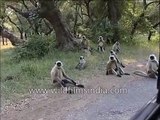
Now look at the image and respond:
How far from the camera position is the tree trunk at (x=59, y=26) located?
51.0 ft

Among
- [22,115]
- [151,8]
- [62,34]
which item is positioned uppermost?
[151,8]

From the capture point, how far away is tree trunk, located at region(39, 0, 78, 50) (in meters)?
15.6

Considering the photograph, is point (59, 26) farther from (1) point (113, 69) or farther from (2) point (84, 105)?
(2) point (84, 105)

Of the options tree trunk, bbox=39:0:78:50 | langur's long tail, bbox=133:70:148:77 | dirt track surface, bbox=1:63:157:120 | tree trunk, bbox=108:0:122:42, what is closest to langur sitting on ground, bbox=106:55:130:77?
langur's long tail, bbox=133:70:148:77

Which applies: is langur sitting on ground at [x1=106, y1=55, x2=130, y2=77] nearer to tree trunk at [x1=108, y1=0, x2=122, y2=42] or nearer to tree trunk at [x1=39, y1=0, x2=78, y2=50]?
tree trunk at [x1=39, y1=0, x2=78, y2=50]

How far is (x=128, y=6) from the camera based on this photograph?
73.3 ft

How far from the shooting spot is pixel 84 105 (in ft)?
26.2

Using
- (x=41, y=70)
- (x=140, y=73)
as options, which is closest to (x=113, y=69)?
(x=140, y=73)

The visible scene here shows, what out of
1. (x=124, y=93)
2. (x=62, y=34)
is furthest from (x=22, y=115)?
(x=62, y=34)

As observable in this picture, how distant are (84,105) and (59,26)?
27.9 feet

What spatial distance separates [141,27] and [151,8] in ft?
9.00

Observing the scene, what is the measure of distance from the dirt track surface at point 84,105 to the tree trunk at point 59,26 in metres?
6.15

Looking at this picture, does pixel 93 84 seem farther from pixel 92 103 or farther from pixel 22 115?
pixel 22 115

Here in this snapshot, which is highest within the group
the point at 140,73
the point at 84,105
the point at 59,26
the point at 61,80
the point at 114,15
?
the point at 114,15
